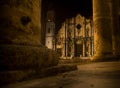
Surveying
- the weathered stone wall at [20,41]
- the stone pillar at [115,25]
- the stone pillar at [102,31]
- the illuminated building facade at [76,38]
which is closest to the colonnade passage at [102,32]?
the stone pillar at [102,31]

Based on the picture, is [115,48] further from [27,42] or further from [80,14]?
[80,14]

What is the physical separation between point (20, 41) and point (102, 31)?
6.06 meters

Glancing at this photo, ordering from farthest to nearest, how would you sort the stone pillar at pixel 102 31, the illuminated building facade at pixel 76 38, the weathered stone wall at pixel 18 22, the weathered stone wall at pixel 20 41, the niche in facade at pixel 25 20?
the illuminated building facade at pixel 76 38 → the stone pillar at pixel 102 31 → the niche in facade at pixel 25 20 → the weathered stone wall at pixel 18 22 → the weathered stone wall at pixel 20 41

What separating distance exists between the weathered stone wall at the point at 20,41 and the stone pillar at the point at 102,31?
5071mm

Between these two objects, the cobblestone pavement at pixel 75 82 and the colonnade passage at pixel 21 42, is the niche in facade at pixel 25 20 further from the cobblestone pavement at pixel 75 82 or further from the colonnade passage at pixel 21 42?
the cobblestone pavement at pixel 75 82

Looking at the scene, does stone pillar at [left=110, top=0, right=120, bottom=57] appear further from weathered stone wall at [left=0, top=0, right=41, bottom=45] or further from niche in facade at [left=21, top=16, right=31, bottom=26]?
niche in facade at [left=21, top=16, right=31, bottom=26]

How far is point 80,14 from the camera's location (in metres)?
34.1

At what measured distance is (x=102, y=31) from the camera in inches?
337

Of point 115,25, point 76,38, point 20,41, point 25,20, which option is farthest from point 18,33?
point 76,38

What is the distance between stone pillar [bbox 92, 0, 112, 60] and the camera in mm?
8453

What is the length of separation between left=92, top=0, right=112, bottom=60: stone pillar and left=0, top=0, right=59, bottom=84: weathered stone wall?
16.6 ft

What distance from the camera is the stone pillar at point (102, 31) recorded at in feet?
27.7

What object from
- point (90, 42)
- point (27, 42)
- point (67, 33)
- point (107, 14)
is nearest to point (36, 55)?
point (27, 42)

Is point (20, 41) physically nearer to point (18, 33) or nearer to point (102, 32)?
point (18, 33)
